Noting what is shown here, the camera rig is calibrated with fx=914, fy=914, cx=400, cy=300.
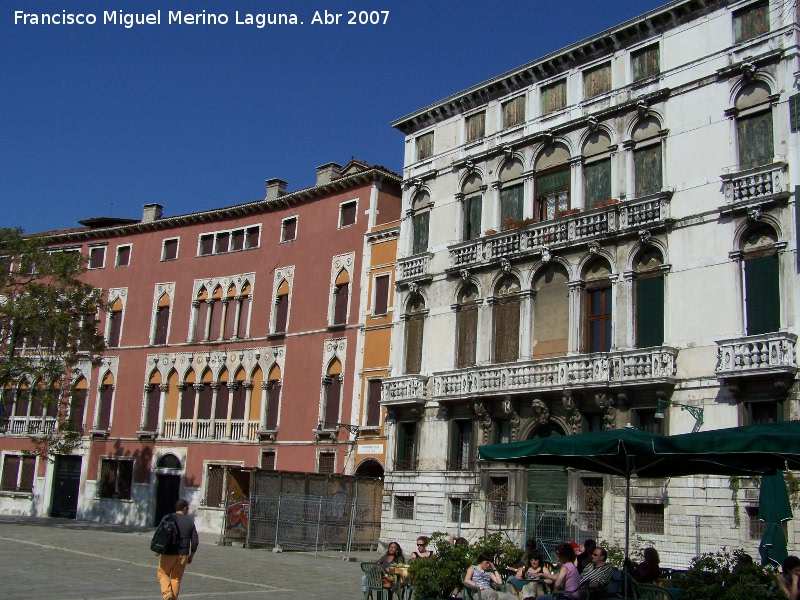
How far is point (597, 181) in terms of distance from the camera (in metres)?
26.1

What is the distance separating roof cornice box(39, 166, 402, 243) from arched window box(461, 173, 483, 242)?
15.8ft

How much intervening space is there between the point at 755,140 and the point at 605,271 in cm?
519

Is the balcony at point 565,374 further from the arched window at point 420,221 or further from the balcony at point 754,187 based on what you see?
the arched window at point 420,221

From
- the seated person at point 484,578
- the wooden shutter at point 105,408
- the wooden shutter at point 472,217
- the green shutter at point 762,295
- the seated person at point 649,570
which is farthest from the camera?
the wooden shutter at point 105,408

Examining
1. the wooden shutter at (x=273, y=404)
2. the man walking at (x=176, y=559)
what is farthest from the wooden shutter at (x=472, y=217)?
the man walking at (x=176, y=559)

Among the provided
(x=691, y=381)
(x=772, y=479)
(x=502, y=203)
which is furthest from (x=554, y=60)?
(x=772, y=479)

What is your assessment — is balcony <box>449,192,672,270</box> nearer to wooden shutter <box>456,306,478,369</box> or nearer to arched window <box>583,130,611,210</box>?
arched window <box>583,130,611,210</box>

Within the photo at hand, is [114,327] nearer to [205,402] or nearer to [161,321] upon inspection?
[161,321]

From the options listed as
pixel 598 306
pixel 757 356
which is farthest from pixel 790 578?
pixel 598 306

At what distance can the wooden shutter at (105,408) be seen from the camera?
41.7 m

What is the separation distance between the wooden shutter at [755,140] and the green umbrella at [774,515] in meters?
8.80

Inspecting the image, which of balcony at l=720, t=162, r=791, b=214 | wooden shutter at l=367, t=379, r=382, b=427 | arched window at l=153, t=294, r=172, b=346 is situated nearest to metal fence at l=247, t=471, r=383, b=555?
wooden shutter at l=367, t=379, r=382, b=427

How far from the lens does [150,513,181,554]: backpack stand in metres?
13.3

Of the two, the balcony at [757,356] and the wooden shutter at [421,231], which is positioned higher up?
the wooden shutter at [421,231]
